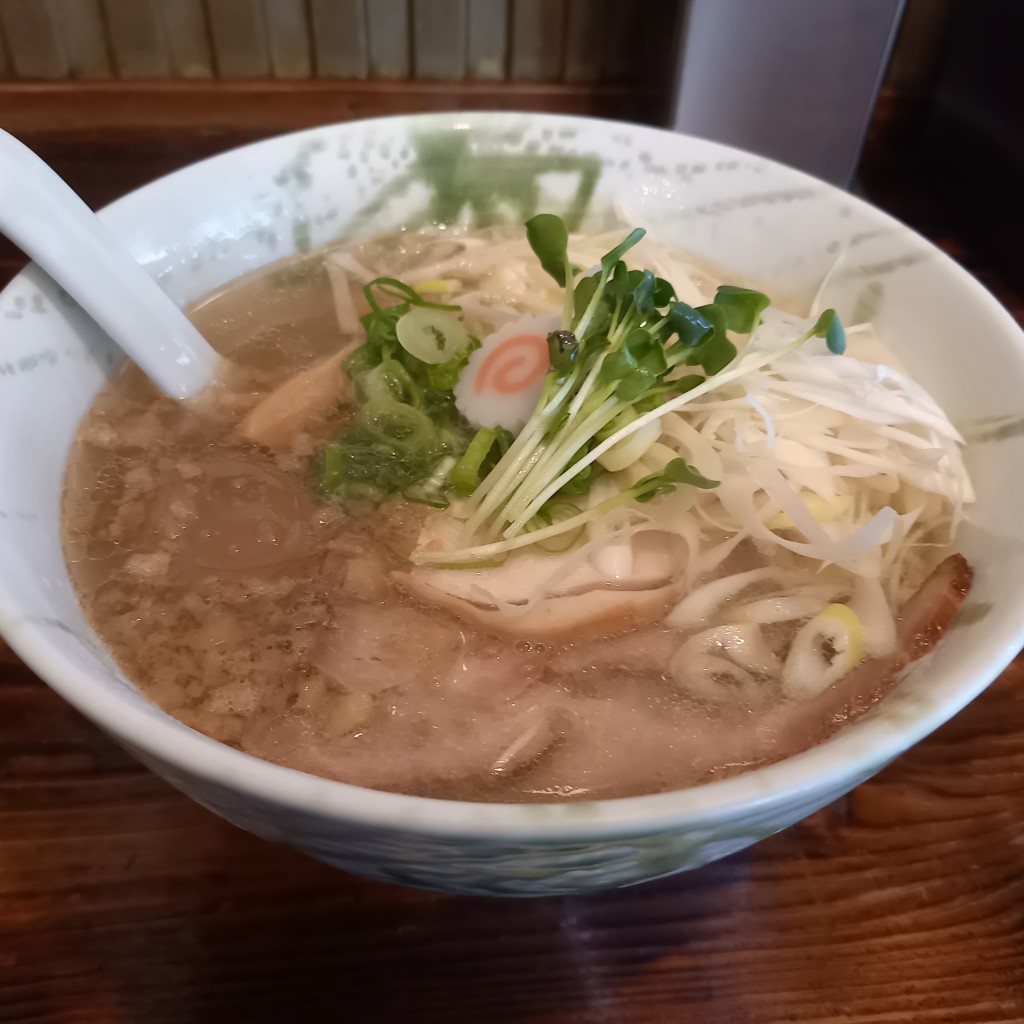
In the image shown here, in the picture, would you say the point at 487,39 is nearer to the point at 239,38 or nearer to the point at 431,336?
the point at 239,38

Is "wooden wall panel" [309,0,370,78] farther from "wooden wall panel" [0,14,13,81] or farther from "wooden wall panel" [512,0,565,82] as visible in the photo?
"wooden wall panel" [0,14,13,81]

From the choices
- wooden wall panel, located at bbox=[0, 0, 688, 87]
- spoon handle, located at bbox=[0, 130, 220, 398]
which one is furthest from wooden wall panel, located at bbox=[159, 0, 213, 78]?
spoon handle, located at bbox=[0, 130, 220, 398]

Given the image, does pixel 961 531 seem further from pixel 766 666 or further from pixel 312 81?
pixel 312 81

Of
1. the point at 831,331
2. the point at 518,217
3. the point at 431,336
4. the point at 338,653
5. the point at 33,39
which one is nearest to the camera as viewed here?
the point at 338,653

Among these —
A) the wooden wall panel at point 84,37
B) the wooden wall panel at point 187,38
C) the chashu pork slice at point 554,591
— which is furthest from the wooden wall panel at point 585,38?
the chashu pork slice at point 554,591

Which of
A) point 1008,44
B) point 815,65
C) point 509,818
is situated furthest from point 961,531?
point 1008,44

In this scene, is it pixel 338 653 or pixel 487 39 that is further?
pixel 487 39

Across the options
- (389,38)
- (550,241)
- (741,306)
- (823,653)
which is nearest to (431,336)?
(550,241)
